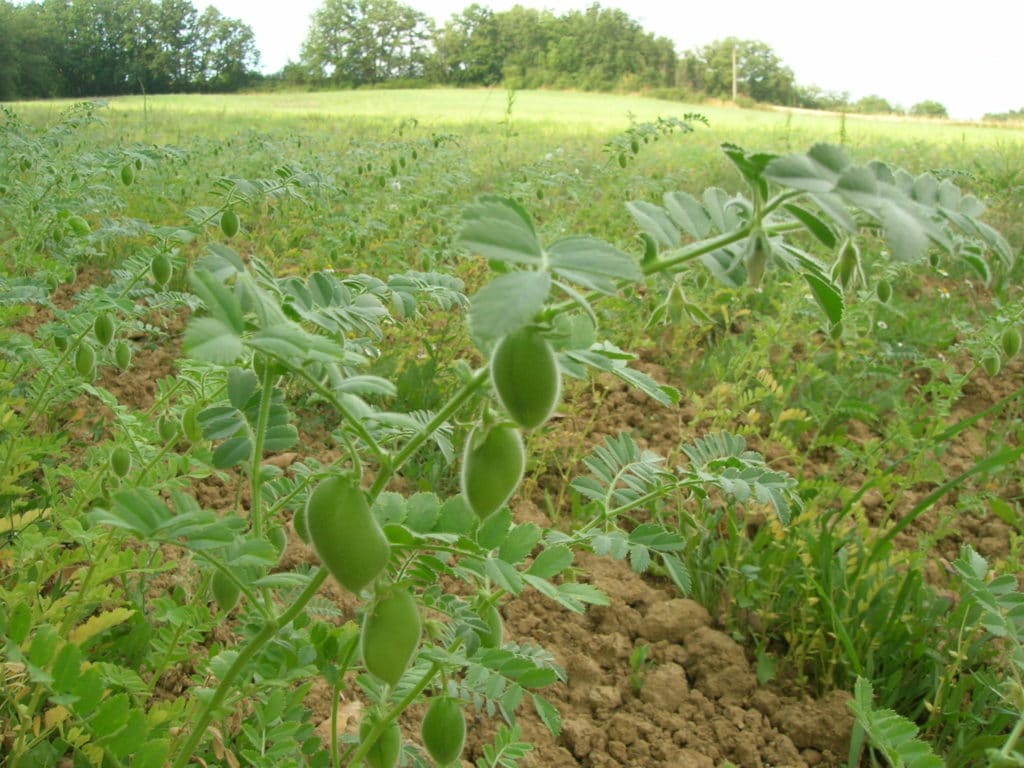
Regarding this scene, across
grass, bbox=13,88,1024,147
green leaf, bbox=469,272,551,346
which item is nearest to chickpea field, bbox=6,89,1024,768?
green leaf, bbox=469,272,551,346

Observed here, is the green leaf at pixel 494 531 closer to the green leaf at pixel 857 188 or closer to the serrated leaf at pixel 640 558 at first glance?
the serrated leaf at pixel 640 558

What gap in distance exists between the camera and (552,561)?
2.79ft

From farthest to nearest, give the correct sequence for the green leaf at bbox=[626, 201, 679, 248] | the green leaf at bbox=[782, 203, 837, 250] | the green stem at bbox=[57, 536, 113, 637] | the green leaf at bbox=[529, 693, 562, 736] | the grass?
the grass → the green stem at bbox=[57, 536, 113, 637] → the green leaf at bbox=[529, 693, 562, 736] → the green leaf at bbox=[626, 201, 679, 248] → the green leaf at bbox=[782, 203, 837, 250]

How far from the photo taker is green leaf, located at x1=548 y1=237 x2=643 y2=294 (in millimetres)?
537

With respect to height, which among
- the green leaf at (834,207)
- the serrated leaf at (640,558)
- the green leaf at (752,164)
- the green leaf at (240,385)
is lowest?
the serrated leaf at (640,558)

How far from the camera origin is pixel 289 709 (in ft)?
3.42

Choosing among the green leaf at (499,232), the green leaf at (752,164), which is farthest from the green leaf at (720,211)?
the green leaf at (499,232)

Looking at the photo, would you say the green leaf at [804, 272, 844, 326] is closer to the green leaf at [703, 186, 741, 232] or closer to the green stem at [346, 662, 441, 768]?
the green leaf at [703, 186, 741, 232]

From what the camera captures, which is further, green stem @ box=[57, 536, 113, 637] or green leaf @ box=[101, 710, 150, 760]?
green stem @ box=[57, 536, 113, 637]

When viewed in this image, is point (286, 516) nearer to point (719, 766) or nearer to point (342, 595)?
point (342, 595)

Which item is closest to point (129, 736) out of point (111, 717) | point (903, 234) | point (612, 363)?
point (111, 717)

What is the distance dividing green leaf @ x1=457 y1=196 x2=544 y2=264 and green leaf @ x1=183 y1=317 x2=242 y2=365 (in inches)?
7.0

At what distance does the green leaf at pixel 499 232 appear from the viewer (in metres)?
0.51

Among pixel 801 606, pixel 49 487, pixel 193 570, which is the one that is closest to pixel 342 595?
pixel 193 570
